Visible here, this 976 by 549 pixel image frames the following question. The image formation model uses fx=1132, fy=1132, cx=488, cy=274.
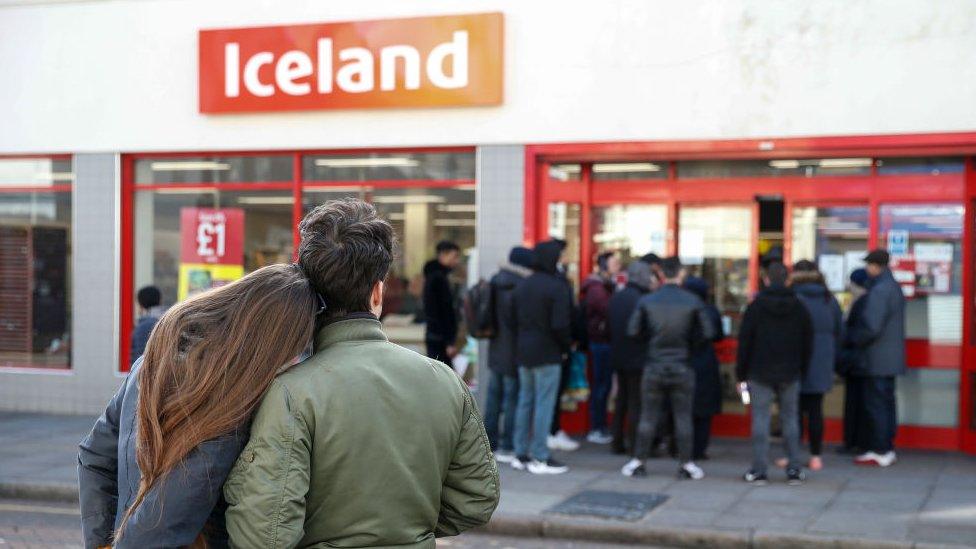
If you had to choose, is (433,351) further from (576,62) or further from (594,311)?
(576,62)

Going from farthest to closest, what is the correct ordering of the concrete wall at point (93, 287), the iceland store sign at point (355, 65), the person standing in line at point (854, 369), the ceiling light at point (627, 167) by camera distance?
the concrete wall at point (93, 287) < the ceiling light at point (627, 167) < the iceland store sign at point (355, 65) < the person standing in line at point (854, 369)

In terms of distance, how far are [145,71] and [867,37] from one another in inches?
299

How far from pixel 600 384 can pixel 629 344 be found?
47.6 inches

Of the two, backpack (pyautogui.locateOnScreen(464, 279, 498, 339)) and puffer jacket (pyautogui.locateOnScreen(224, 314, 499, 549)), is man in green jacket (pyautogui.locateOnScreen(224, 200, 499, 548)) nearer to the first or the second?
puffer jacket (pyautogui.locateOnScreen(224, 314, 499, 549))

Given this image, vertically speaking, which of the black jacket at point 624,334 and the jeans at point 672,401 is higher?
the black jacket at point 624,334

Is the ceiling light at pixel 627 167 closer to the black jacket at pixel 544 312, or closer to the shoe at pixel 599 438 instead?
the black jacket at pixel 544 312

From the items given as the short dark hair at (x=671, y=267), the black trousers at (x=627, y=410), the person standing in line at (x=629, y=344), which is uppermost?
the short dark hair at (x=671, y=267)

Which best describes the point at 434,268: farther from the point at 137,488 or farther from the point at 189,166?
the point at 137,488

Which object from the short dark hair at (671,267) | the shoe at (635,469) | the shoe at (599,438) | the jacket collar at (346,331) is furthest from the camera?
the shoe at (599,438)

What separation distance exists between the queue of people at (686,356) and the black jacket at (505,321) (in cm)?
1

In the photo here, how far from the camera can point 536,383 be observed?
373 inches

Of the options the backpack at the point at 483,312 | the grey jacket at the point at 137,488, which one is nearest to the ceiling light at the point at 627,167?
the backpack at the point at 483,312

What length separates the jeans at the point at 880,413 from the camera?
9914 mm

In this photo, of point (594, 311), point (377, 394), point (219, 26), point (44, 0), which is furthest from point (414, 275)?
point (377, 394)
